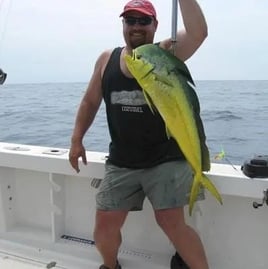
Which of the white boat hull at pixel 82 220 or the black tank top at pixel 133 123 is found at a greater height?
the black tank top at pixel 133 123

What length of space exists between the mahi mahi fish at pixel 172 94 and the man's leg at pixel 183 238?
70 cm

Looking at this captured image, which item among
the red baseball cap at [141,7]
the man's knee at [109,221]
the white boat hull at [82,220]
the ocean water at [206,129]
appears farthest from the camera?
the ocean water at [206,129]

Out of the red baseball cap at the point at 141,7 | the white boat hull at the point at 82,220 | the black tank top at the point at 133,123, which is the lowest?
the white boat hull at the point at 82,220

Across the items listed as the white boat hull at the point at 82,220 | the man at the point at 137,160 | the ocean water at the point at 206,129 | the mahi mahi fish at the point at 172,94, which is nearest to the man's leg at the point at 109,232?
the man at the point at 137,160

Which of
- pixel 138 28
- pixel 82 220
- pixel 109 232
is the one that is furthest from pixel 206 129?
pixel 138 28

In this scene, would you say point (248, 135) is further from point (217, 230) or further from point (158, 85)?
point (158, 85)

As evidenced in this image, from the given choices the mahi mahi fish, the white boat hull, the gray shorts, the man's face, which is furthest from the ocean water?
the mahi mahi fish

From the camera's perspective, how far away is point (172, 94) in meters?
1.50

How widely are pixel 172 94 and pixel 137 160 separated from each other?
88cm

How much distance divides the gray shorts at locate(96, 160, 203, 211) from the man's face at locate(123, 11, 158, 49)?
64 centimetres

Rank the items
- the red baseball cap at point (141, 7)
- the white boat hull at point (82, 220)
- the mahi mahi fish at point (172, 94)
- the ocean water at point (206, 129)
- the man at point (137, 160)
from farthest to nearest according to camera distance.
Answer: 1. the ocean water at point (206, 129)
2. the white boat hull at point (82, 220)
3. the man at point (137, 160)
4. the red baseball cap at point (141, 7)
5. the mahi mahi fish at point (172, 94)

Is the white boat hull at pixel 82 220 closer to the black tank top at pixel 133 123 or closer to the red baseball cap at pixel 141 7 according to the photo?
the black tank top at pixel 133 123

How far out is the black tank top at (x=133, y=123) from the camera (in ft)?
7.36

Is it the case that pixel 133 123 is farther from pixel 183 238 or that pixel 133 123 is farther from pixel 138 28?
pixel 183 238
